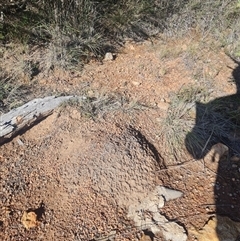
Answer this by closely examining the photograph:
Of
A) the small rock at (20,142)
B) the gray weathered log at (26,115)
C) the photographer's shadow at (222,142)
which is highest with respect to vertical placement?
the gray weathered log at (26,115)

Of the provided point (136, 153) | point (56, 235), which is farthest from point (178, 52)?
point (56, 235)

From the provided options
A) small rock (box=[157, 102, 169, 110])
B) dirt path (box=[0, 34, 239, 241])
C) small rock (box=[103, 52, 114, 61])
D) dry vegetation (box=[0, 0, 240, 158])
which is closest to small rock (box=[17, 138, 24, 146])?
dirt path (box=[0, 34, 239, 241])

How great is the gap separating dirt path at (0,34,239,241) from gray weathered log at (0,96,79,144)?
0.22 feet

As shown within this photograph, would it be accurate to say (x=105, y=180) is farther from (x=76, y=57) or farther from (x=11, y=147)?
(x=76, y=57)

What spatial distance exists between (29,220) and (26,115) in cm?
96

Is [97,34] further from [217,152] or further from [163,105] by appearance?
[217,152]

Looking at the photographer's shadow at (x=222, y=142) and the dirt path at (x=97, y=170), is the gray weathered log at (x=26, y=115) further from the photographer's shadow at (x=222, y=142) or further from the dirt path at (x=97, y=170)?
the photographer's shadow at (x=222, y=142)

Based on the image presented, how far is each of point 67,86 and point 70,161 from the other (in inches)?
40.1

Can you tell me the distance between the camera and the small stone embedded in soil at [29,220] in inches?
70.6

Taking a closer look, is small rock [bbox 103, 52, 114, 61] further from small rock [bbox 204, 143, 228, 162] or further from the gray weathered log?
small rock [bbox 204, 143, 228, 162]

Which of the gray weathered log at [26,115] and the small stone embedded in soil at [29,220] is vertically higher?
the gray weathered log at [26,115]

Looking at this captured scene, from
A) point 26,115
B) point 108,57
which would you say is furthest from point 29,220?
point 108,57

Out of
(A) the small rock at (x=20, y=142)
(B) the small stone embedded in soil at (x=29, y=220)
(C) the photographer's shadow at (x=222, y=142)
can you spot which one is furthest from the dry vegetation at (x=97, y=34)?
(B) the small stone embedded in soil at (x=29, y=220)

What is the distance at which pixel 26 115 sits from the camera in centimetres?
242
